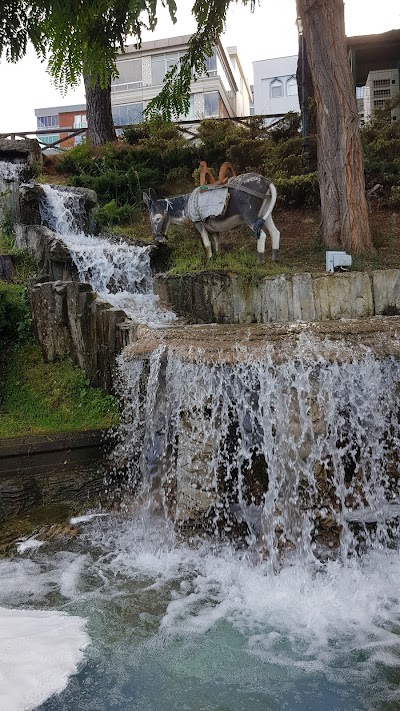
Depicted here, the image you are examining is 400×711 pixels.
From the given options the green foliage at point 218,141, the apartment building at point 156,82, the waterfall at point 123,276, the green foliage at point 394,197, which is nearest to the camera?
the waterfall at point 123,276

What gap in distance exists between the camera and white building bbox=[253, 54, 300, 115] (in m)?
34.6

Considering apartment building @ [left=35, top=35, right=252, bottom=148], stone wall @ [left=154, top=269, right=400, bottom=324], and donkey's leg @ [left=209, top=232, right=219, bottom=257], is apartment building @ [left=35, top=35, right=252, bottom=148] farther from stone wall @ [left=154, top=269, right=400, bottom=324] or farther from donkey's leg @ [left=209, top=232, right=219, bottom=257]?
stone wall @ [left=154, top=269, right=400, bottom=324]

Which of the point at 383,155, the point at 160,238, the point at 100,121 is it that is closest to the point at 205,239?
the point at 160,238

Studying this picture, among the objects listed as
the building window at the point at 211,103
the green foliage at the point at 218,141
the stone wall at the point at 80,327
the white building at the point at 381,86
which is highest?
the building window at the point at 211,103

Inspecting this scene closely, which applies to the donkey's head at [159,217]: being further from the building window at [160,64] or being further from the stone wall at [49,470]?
the building window at [160,64]

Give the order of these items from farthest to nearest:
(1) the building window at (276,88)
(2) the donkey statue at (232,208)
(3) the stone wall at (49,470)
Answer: (1) the building window at (276,88) < (2) the donkey statue at (232,208) < (3) the stone wall at (49,470)

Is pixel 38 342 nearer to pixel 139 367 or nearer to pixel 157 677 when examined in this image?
pixel 139 367

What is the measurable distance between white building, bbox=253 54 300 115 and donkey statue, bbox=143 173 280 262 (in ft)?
93.7

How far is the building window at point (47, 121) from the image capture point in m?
42.8

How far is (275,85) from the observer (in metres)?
35.1

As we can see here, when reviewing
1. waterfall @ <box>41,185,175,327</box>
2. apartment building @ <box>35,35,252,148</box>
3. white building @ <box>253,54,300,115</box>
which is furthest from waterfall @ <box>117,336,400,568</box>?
white building @ <box>253,54,300,115</box>

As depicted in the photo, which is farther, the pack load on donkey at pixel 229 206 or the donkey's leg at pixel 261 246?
the donkey's leg at pixel 261 246

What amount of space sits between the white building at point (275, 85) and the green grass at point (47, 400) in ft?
103

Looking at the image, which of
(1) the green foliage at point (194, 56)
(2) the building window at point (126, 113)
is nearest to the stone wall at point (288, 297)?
(1) the green foliage at point (194, 56)
